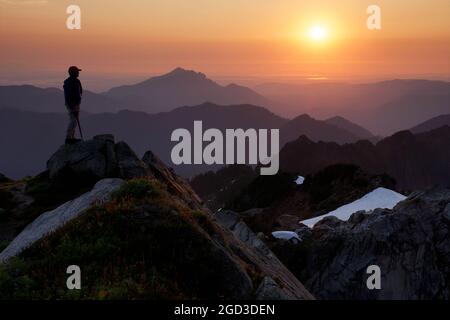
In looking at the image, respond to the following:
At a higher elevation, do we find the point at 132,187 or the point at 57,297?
the point at 132,187

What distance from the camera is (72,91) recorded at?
27938mm

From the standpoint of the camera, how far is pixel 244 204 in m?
149

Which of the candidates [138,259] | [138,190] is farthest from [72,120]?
[138,259]

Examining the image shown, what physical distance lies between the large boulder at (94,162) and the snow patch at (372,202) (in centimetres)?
6376

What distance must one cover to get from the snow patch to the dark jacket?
65.3 metres

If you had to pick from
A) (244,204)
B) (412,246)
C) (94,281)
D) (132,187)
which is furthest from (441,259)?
(244,204)

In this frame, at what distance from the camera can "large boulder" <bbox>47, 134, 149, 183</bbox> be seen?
26.7 metres

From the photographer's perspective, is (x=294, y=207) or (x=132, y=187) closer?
(x=132, y=187)

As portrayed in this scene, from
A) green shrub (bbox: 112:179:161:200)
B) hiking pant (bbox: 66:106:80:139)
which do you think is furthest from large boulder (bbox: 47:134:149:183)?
green shrub (bbox: 112:179:161:200)

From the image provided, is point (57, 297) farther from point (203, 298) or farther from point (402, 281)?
point (402, 281)

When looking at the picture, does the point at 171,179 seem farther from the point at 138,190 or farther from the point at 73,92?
the point at 138,190

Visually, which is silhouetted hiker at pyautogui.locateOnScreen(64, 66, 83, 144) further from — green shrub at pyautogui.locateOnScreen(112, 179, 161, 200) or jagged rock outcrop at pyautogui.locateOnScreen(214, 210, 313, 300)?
green shrub at pyautogui.locateOnScreen(112, 179, 161, 200)

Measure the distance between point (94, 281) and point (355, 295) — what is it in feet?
124

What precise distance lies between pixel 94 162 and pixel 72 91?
441cm
